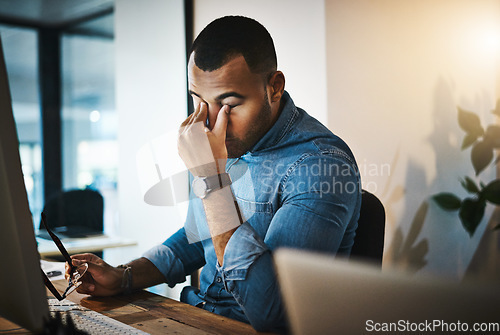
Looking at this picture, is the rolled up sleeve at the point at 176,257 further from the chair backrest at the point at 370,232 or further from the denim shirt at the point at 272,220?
the chair backrest at the point at 370,232

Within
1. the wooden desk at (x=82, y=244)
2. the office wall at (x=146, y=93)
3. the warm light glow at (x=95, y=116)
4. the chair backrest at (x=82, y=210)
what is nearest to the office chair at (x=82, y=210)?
the chair backrest at (x=82, y=210)

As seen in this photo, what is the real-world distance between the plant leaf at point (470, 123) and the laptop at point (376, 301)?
1.15 meters

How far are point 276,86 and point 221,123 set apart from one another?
27 cm

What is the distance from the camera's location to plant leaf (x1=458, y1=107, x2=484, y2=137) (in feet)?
5.03

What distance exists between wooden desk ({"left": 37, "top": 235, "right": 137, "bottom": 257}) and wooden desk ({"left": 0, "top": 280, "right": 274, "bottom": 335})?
994mm

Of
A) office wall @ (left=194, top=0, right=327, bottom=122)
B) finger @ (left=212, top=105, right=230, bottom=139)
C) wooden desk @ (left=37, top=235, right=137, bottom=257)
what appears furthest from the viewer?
wooden desk @ (left=37, top=235, right=137, bottom=257)

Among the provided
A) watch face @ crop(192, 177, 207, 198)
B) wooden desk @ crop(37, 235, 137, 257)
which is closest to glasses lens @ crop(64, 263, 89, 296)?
watch face @ crop(192, 177, 207, 198)

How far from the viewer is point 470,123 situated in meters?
1.56

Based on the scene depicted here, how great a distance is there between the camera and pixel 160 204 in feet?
9.54

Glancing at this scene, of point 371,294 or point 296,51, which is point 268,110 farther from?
point 371,294

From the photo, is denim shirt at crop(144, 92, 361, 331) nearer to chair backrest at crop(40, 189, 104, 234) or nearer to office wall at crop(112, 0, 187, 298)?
office wall at crop(112, 0, 187, 298)

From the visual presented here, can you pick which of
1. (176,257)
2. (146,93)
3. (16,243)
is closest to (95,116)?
(146,93)

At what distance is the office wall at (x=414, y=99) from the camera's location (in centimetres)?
157

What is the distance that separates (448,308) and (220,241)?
68 cm
